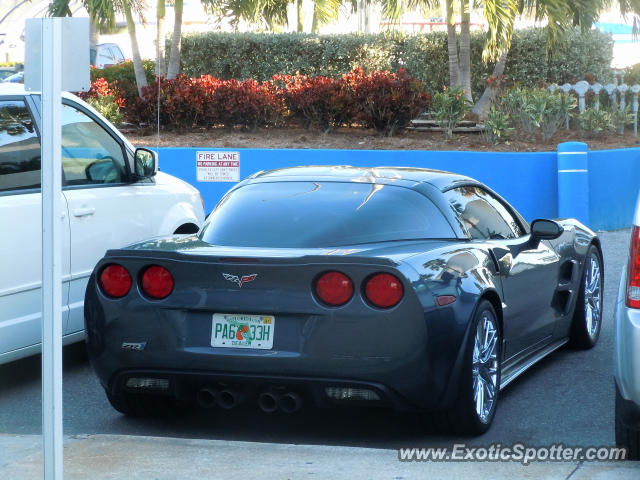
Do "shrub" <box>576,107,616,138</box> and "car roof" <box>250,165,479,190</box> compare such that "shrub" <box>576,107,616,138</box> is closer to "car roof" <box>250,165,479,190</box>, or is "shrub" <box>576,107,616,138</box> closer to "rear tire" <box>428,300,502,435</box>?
"car roof" <box>250,165,479,190</box>

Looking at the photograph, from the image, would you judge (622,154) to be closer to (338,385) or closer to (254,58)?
(254,58)

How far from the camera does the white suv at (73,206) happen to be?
6.48m

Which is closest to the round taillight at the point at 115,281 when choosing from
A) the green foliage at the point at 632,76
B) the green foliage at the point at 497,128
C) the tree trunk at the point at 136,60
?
the green foliage at the point at 497,128

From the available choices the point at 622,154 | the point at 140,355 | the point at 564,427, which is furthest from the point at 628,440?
the point at 622,154

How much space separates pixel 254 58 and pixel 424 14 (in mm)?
3552

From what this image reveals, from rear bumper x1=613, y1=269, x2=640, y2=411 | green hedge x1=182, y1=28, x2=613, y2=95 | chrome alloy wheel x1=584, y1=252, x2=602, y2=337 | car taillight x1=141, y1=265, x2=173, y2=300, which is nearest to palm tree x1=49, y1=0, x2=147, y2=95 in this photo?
green hedge x1=182, y1=28, x2=613, y2=95

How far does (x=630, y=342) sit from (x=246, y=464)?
1798 millimetres

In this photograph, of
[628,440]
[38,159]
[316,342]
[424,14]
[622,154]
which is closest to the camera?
[628,440]

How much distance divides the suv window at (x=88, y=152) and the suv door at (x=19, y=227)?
0.41m

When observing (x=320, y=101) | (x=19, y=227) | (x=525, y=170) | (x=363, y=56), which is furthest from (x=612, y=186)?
(x=19, y=227)

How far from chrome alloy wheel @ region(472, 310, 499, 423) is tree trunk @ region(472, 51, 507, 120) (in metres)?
13.6

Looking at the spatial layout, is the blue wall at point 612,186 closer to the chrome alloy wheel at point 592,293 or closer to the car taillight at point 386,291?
the chrome alloy wheel at point 592,293

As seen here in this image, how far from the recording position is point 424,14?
20.0m

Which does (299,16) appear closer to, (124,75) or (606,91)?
(124,75)
